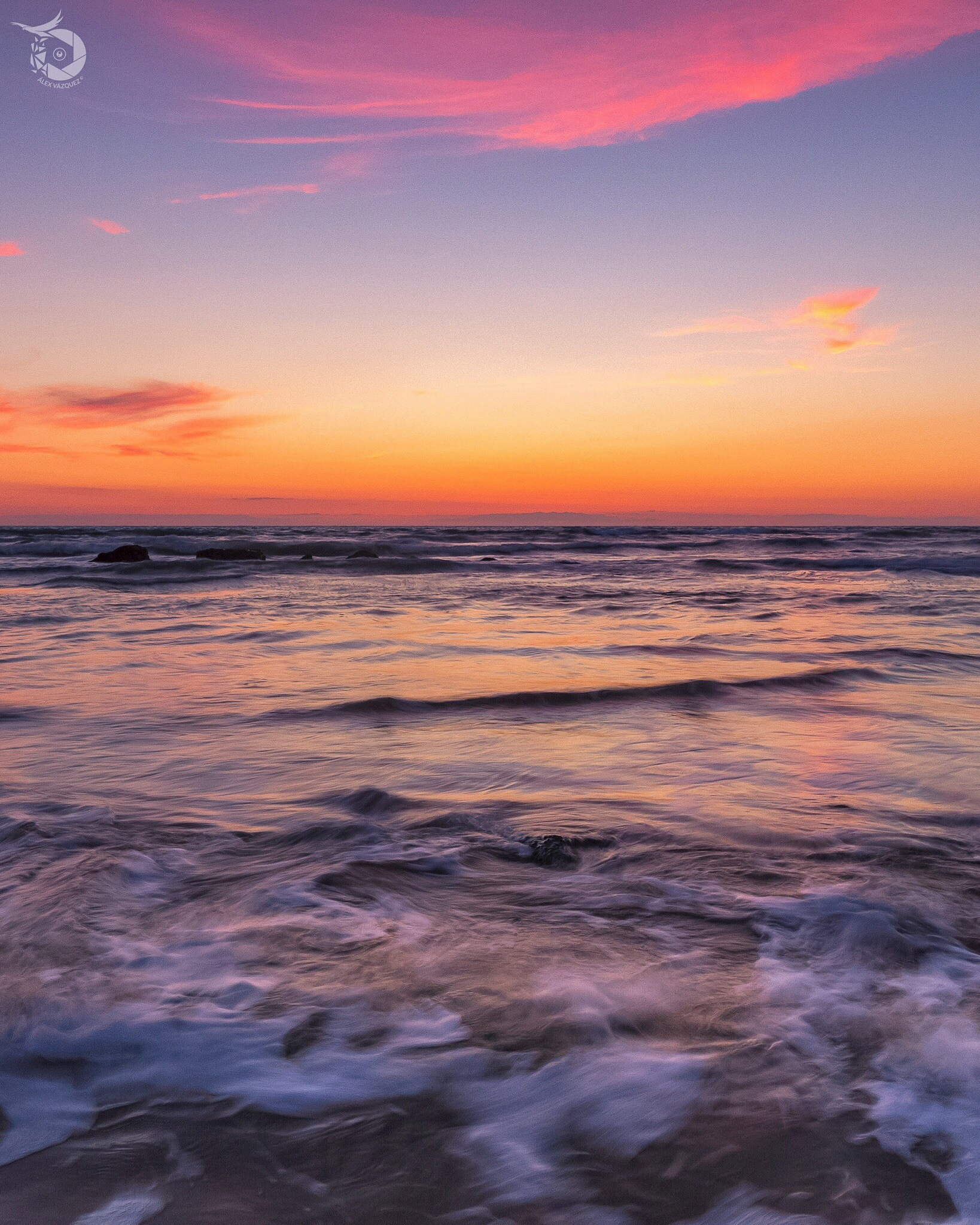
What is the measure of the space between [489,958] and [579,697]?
3266 millimetres

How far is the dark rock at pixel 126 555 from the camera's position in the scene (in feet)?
66.2

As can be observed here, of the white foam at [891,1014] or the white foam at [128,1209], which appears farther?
the white foam at [891,1014]

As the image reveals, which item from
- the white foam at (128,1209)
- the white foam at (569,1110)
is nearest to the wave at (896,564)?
the white foam at (569,1110)

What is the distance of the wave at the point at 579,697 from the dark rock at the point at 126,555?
17.3 m

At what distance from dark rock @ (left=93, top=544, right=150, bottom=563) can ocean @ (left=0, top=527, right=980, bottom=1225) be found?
→ 1636 centimetres

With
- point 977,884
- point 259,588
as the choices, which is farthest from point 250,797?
point 259,588

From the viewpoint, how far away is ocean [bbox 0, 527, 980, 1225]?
4.55 feet

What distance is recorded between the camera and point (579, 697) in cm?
523

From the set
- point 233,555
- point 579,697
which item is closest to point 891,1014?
point 579,697

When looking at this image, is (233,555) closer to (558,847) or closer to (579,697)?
(579,697)

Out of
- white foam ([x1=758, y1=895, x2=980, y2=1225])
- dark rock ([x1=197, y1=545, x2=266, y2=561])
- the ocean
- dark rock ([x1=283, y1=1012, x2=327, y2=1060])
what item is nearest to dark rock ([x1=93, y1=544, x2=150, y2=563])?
dark rock ([x1=197, y1=545, x2=266, y2=561])

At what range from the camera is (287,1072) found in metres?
1.63

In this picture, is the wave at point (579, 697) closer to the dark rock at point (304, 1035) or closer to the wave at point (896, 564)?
the dark rock at point (304, 1035)

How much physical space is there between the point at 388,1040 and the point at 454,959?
340 mm
